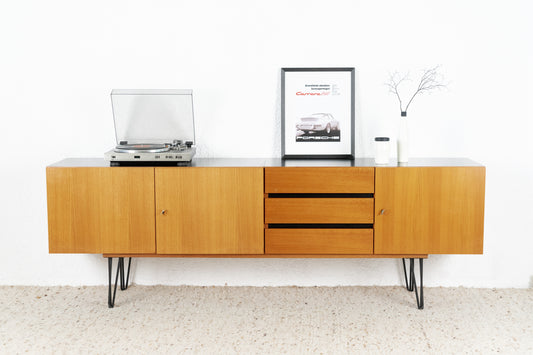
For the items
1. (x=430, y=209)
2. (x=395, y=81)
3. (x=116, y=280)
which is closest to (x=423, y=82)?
(x=395, y=81)

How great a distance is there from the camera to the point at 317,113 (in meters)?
3.31

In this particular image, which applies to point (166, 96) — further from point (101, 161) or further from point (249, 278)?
point (249, 278)

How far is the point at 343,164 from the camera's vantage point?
308 centimetres

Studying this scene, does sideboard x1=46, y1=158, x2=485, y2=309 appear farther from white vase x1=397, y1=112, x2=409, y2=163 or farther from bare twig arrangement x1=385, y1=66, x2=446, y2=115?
bare twig arrangement x1=385, y1=66, x2=446, y2=115

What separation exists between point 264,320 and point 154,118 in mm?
1198

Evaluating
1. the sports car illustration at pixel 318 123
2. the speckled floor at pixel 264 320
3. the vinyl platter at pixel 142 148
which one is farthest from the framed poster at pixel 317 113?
the speckled floor at pixel 264 320

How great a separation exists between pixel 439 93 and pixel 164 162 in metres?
1.51

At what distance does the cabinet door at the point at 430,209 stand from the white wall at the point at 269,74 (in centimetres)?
42

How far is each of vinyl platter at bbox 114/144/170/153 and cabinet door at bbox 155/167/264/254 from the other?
12cm

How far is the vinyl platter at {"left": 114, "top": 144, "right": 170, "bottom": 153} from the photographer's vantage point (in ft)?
10.0

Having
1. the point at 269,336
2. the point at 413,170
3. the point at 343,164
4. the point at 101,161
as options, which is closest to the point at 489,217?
the point at 413,170

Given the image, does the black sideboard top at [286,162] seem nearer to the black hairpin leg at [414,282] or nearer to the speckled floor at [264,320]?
the black hairpin leg at [414,282]

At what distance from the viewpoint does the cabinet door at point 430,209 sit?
2.97 m

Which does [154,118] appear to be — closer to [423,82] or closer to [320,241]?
[320,241]
